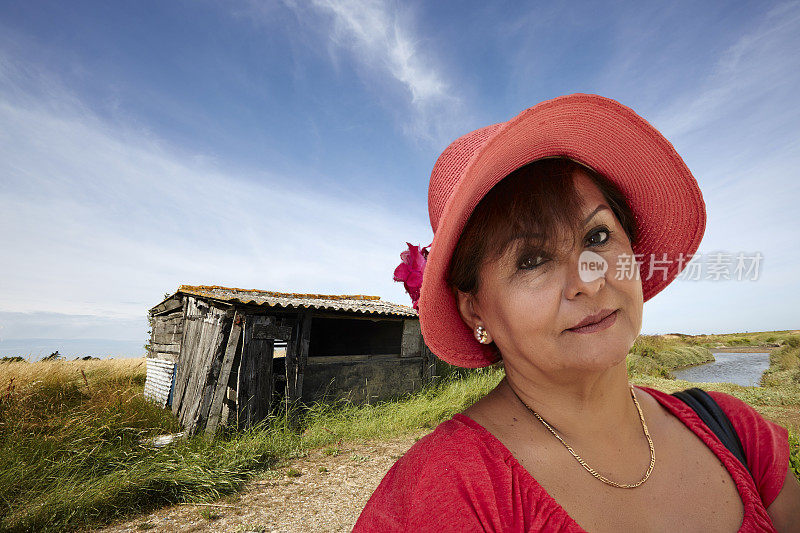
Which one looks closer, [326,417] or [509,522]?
[509,522]

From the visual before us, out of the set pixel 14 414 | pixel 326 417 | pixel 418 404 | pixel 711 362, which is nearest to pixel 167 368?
pixel 14 414

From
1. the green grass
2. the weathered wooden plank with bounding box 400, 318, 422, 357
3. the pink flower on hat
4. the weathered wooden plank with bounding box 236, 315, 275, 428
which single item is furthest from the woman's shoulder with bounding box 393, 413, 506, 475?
the weathered wooden plank with bounding box 400, 318, 422, 357

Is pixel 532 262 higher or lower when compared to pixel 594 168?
lower

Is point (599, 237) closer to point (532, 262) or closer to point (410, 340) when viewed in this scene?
point (532, 262)

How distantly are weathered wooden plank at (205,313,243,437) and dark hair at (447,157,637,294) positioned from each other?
7.11m

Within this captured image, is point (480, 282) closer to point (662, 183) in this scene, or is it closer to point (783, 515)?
point (662, 183)

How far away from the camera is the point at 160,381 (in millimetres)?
11398

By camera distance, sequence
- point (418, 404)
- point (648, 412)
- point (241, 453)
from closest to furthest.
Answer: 1. point (648, 412)
2. point (241, 453)
3. point (418, 404)

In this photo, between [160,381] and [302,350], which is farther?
[160,381]

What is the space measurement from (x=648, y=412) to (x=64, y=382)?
43.3 ft

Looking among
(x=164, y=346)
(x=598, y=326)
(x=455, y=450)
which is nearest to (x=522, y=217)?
(x=598, y=326)

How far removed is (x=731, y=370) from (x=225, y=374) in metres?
23.3

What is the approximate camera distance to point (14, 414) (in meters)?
6.79

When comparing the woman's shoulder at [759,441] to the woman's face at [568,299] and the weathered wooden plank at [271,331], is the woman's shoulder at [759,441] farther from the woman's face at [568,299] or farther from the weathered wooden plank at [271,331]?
the weathered wooden plank at [271,331]
